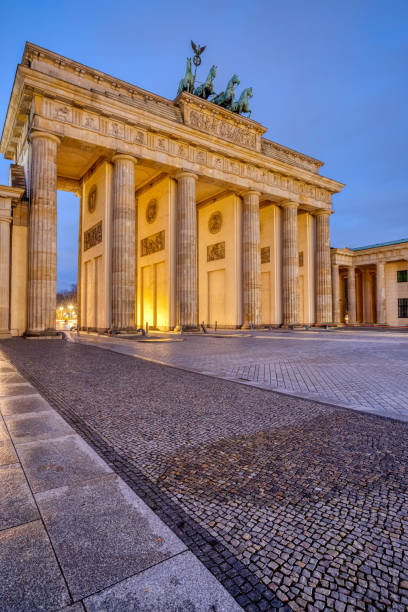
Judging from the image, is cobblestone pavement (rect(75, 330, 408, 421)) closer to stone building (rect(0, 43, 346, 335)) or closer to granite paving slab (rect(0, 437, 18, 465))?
granite paving slab (rect(0, 437, 18, 465))

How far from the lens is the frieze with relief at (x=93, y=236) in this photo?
73.8ft

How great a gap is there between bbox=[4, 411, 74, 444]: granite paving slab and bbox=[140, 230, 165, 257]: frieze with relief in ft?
70.7

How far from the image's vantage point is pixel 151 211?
26000 mm

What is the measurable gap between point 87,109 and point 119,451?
21181mm

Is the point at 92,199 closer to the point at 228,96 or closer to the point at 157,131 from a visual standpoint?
the point at 157,131

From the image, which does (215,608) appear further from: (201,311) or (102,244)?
(201,311)

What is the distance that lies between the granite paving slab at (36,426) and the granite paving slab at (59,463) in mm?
152

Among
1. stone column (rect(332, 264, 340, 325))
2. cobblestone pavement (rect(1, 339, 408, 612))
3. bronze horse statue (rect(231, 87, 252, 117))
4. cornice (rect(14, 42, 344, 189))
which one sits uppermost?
bronze horse statue (rect(231, 87, 252, 117))

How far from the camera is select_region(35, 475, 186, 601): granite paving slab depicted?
1.38 metres

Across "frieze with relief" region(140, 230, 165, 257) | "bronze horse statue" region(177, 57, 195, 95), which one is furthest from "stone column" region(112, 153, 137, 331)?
"bronze horse statue" region(177, 57, 195, 95)

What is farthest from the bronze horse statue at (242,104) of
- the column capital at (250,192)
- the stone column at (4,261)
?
the stone column at (4,261)

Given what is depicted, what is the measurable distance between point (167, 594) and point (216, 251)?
2788 centimetres

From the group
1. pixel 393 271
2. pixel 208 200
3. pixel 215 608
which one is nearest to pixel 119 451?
pixel 215 608

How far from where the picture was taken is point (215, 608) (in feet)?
3.99
